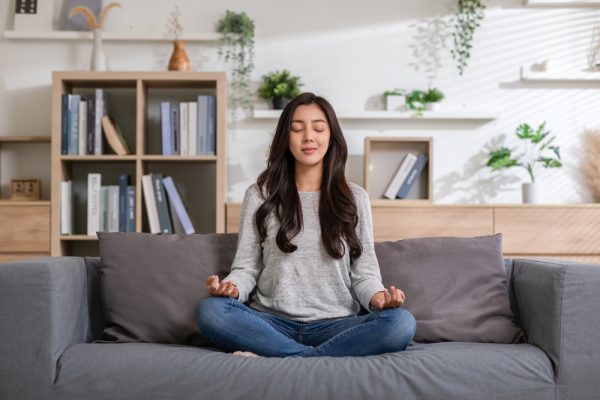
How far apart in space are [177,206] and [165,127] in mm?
408

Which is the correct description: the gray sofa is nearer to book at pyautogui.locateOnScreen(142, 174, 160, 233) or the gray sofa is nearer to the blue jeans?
the blue jeans

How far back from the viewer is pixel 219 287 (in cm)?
217

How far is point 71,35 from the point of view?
4117mm

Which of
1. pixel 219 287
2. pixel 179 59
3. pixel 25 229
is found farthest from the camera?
pixel 179 59

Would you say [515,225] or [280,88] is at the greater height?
[280,88]

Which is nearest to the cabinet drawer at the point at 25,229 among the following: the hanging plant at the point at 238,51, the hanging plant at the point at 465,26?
the hanging plant at the point at 238,51

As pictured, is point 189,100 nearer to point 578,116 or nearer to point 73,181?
point 73,181

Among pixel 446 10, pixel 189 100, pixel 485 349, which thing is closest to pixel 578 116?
pixel 446 10

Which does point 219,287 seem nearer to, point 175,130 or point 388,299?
point 388,299

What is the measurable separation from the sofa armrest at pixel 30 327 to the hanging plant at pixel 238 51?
2273mm

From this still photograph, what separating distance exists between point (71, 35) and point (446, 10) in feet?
6.69

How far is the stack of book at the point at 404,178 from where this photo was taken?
4.10m

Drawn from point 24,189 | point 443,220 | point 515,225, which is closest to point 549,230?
point 515,225

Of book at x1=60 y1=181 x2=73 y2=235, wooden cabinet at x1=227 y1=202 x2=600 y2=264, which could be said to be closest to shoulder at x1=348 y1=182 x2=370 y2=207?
wooden cabinet at x1=227 y1=202 x2=600 y2=264
